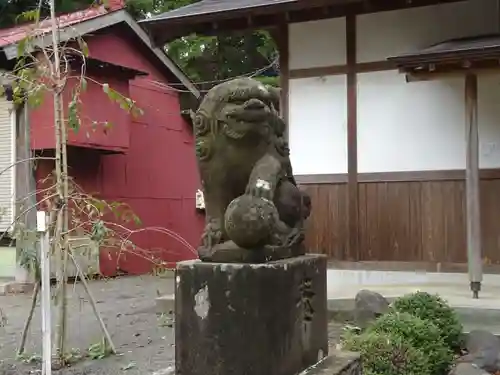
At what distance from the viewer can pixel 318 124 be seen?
32.5 feet

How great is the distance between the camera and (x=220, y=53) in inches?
790

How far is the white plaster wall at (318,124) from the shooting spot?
9781 mm

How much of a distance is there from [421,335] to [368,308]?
1.36 meters

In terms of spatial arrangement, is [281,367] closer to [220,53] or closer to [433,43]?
[433,43]

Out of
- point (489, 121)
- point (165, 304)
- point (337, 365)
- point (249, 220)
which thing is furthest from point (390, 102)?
point (249, 220)

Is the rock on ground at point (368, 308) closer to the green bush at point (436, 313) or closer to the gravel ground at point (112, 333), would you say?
the green bush at point (436, 313)

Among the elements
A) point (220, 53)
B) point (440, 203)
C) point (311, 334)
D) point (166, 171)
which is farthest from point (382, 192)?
point (220, 53)

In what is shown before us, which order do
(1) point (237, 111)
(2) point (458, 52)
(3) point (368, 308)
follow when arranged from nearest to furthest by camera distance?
(1) point (237, 111) → (3) point (368, 308) → (2) point (458, 52)

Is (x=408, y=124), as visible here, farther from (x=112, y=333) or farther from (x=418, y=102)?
(x=112, y=333)

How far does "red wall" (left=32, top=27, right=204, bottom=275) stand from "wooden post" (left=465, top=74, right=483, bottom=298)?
301 inches

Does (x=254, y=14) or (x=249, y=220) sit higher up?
(x=254, y=14)

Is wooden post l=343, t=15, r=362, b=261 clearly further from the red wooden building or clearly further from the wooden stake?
the wooden stake

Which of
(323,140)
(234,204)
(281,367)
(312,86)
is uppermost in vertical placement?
(312,86)

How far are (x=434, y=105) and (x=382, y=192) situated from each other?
140 centimetres
